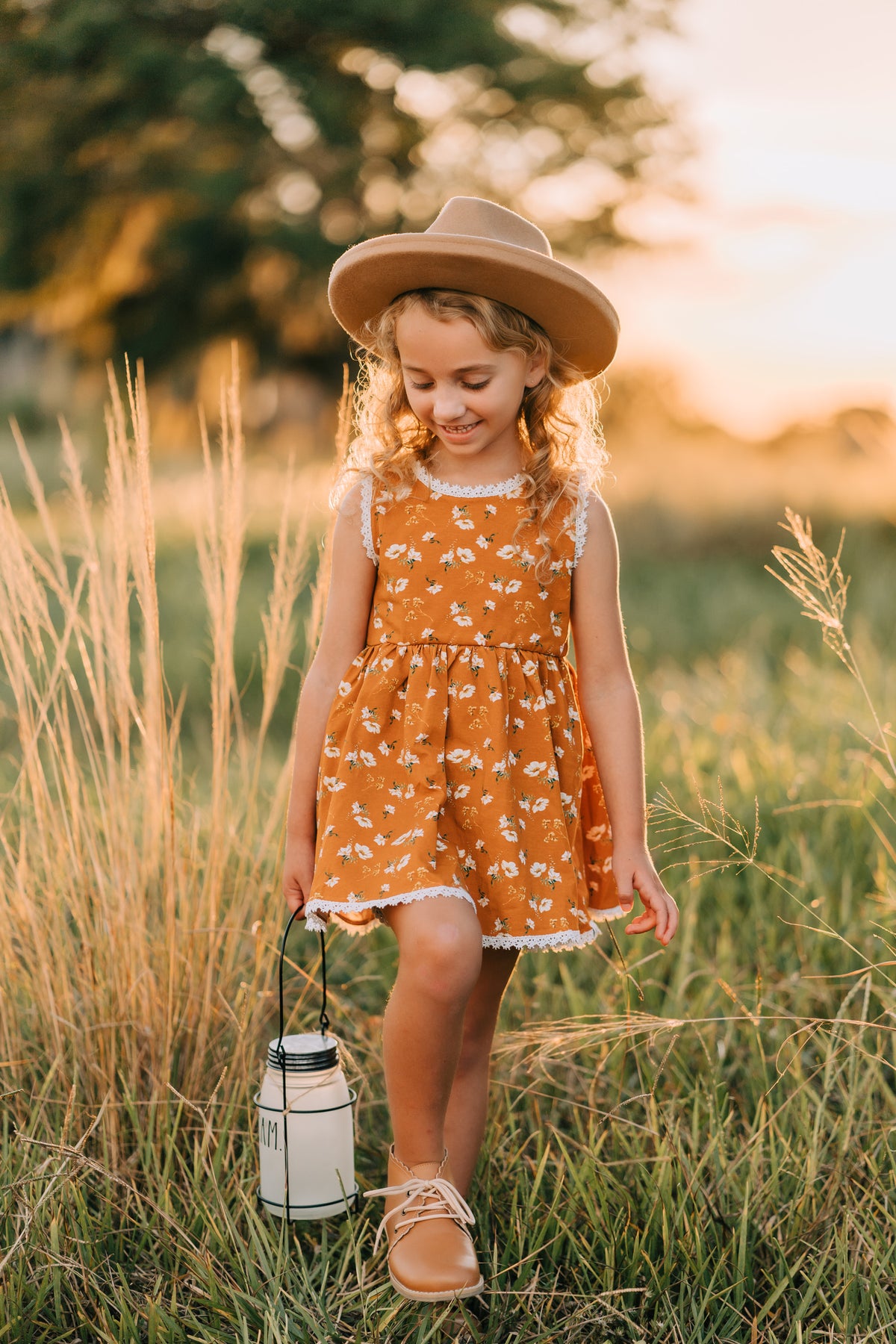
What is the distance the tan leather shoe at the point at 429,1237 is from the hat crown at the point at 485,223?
1457 millimetres

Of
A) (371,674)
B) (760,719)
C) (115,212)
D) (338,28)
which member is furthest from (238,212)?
(371,674)

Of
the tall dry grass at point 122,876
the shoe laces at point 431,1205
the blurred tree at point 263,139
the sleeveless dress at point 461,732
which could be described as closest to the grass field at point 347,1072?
the tall dry grass at point 122,876

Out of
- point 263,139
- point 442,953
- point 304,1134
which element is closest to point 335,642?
point 442,953

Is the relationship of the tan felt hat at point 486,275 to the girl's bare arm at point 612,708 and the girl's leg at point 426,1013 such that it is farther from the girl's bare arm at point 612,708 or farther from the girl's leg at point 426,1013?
the girl's leg at point 426,1013

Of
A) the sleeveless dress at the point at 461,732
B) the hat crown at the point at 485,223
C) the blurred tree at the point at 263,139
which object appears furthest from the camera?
the blurred tree at the point at 263,139

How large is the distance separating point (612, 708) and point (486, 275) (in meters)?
0.73

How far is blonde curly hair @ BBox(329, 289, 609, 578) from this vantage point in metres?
1.92

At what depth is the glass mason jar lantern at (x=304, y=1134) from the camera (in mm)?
1891

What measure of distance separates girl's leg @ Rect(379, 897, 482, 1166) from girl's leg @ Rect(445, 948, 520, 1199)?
161mm

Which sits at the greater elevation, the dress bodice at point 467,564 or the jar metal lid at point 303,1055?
the dress bodice at point 467,564

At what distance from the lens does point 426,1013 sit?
5.61ft

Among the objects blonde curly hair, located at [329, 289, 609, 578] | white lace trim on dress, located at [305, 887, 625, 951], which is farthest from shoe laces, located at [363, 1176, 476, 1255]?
blonde curly hair, located at [329, 289, 609, 578]

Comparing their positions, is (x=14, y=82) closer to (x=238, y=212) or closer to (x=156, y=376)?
(x=238, y=212)

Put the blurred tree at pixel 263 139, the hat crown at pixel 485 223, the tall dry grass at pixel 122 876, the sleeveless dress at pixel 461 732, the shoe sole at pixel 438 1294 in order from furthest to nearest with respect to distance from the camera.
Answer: the blurred tree at pixel 263 139
the tall dry grass at pixel 122 876
the hat crown at pixel 485 223
the sleeveless dress at pixel 461 732
the shoe sole at pixel 438 1294
